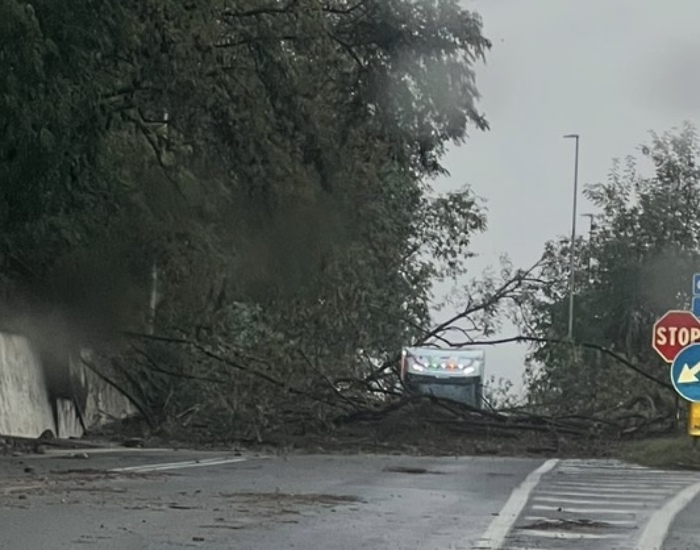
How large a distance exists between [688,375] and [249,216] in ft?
26.9

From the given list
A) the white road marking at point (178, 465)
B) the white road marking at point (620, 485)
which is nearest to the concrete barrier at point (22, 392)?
the white road marking at point (178, 465)

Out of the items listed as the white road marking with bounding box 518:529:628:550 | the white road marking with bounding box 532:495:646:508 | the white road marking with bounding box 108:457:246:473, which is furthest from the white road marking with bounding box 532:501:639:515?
the white road marking with bounding box 108:457:246:473

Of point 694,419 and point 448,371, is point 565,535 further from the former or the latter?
point 448,371

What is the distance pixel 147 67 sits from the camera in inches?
934

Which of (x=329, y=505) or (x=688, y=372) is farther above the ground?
(x=688, y=372)

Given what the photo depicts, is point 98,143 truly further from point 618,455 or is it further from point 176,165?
point 618,455

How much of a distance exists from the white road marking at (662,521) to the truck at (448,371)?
14.8m

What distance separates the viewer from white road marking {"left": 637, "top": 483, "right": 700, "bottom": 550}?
1237cm

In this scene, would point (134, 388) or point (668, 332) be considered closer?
point (668, 332)

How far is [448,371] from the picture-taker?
116 feet

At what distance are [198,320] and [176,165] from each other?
4946 millimetres

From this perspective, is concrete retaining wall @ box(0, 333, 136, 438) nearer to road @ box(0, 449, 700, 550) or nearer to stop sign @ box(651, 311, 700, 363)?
road @ box(0, 449, 700, 550)

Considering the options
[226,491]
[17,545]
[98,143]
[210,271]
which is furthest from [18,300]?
[17,545]

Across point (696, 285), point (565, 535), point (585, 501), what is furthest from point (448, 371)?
point (565, 535)
